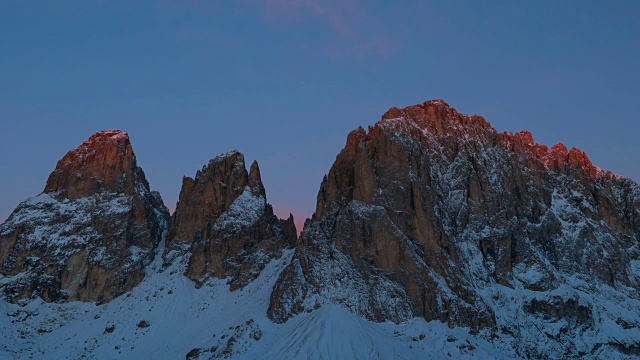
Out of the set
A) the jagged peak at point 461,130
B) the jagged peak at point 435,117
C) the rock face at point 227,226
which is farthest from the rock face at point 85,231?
the jagged peak at point 435,117

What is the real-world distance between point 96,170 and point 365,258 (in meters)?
69.7

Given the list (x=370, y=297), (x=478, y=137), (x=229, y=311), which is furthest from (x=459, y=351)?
(x=478, y=137)

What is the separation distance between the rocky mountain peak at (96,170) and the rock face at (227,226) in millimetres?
13412

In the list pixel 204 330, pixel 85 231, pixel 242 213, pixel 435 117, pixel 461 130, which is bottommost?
pixel 204 330

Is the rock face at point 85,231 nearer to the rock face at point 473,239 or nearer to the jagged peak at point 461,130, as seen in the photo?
the rock face at point 473,239

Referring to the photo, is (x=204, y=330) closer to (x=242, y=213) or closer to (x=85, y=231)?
(x=242, y=213)

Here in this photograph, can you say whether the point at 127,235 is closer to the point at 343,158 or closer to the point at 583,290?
the point at 343,158

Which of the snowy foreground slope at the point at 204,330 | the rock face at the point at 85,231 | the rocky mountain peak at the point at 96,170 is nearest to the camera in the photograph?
the snowy foreground slope at the point at 204,330

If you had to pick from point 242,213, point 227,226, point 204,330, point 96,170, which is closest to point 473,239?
point 242,213

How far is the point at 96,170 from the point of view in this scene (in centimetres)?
15362

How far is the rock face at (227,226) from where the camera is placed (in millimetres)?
139125

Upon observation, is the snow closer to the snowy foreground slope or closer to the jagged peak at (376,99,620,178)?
the snowy foreground slope

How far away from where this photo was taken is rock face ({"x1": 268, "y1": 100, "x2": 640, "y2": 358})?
11475 centimetres

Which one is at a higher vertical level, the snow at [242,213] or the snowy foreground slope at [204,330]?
the snow at [242,213]
